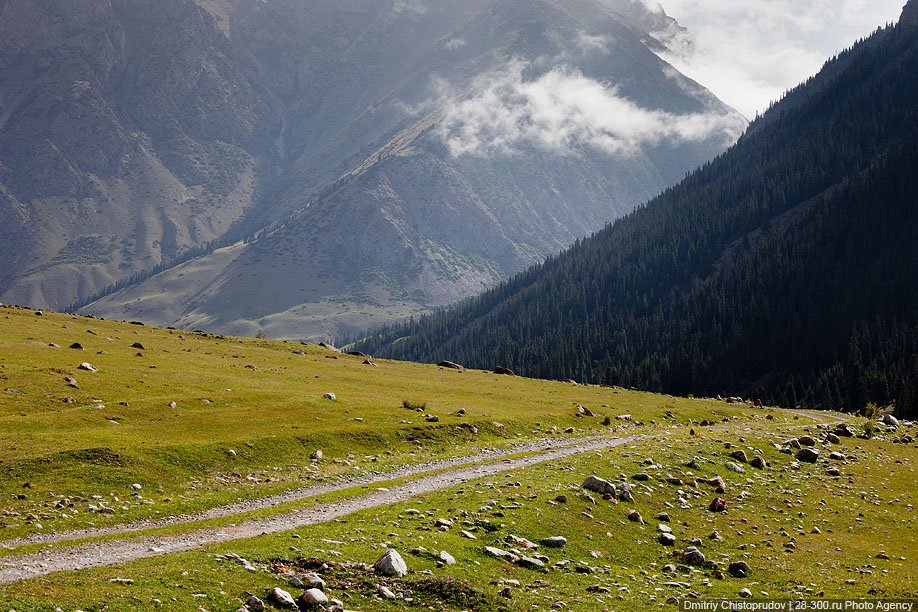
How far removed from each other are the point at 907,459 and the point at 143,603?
50094mm

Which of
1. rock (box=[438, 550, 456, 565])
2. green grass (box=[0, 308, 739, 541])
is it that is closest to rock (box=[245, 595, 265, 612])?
rock (box=[438, 550, 456, 565])

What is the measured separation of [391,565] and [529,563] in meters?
4.89

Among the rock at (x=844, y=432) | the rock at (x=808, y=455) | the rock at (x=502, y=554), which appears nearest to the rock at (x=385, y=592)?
the rock at (x=502, y=554)

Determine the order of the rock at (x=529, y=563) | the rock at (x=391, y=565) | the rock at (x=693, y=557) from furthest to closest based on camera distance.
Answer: the rock at (x=693, y=557)
the rock at (x=529, y=563)
the rock at (x=391, y=565)

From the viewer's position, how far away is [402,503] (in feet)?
90.6

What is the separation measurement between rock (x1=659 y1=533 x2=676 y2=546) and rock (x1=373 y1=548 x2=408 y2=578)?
36.1 feet

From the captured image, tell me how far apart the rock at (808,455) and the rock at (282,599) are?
36208 mm

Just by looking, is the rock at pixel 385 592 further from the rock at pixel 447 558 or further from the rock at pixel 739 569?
the rock at pixel 739 569

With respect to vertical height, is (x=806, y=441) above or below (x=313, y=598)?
above

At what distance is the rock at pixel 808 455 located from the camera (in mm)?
42500

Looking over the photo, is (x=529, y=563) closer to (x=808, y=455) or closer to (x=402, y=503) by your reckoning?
(x=402, y=503)

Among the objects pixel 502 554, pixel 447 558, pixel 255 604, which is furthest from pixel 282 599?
pixel 502 554

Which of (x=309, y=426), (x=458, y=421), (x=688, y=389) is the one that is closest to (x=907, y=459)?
(x=458, y=421)

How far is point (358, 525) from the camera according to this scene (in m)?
23.8
